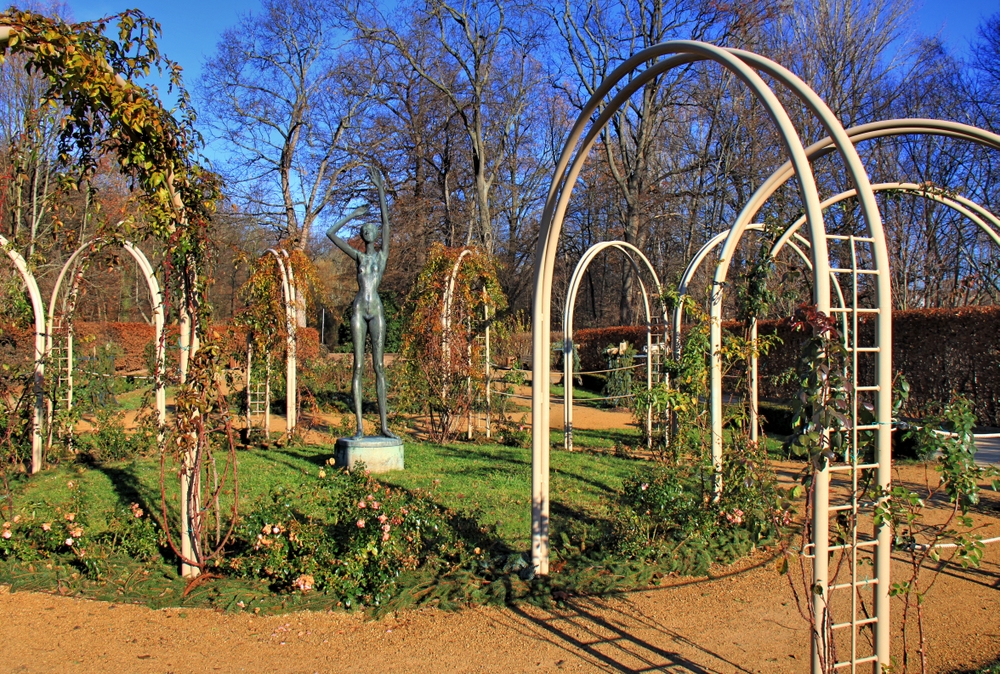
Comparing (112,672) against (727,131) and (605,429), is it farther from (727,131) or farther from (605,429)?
(727,131)

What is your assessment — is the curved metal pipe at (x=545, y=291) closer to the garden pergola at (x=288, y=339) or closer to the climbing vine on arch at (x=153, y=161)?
the climbing vine on arch at (x=153, y=161)

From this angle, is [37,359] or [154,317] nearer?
[154,317]

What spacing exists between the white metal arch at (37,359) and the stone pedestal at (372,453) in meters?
2.97

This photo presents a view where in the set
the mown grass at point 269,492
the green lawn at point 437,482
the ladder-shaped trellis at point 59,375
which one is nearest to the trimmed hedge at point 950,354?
the green lawn at point 437,482

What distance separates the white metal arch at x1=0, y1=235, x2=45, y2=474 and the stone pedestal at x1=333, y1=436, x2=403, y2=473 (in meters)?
2.97

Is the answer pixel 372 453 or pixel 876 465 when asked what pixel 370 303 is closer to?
pixel 372 453

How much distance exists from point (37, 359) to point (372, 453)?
3565 millimetres

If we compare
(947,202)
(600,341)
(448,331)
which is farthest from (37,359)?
(600,341)

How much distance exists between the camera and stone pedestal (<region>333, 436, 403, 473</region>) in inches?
291

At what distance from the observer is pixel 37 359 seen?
24.6ft

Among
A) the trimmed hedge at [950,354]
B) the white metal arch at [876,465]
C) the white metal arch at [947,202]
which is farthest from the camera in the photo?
the trimmed hedge at [950,354]

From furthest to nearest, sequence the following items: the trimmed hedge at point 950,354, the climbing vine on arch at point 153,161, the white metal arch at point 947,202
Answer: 1. the trimmed hedge at point 950,354
2. the white metal arch at point 947,202
3. the climbing vine on arch at point 153,161

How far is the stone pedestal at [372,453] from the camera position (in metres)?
7.40

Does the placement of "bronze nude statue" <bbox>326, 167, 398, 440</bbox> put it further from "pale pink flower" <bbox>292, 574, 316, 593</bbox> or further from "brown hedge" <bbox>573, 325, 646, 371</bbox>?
"brown hedge" <bbox>573, 325, 646, 371</bbox>
